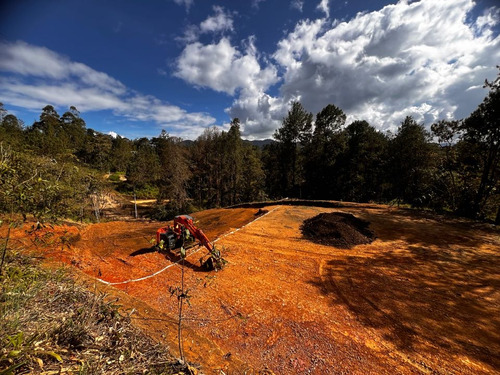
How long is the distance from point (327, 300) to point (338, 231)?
13.7ft

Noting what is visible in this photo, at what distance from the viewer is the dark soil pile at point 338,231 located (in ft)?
26.3

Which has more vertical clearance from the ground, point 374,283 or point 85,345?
point 85,345

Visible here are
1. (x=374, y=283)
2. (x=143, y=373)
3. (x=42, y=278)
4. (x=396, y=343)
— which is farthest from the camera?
(x=374, y=283)

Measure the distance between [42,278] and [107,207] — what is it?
28.3 metres

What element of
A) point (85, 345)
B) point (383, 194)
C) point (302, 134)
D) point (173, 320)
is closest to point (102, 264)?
point (173, 320)

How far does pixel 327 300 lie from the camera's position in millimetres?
4809

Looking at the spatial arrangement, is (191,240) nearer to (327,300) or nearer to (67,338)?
(327,300)

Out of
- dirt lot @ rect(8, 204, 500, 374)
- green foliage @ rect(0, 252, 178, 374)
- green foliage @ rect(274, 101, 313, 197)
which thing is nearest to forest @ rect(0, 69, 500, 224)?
green foliage @ rect(274, 101, 313, 197)

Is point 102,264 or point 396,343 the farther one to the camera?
point 102,264

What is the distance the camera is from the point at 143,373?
1769 millimetres

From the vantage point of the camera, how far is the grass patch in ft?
4.98

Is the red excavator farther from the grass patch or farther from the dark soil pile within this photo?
the dark soil pile

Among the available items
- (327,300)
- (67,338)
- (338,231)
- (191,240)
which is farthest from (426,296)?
(67,338)

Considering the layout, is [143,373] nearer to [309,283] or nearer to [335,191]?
[309,283]
